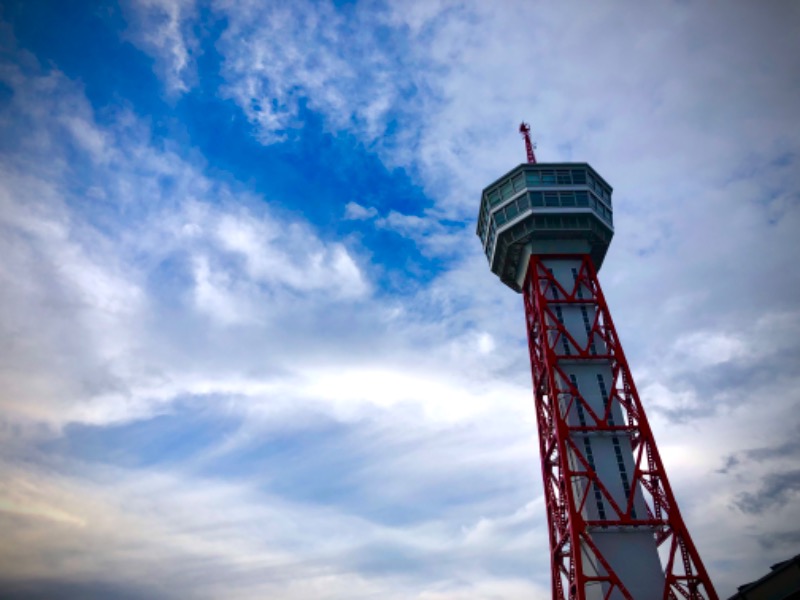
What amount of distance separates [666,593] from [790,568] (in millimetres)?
18116

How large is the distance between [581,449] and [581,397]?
20.5 feet

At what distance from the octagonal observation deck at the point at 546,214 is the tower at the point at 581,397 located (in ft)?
0.49

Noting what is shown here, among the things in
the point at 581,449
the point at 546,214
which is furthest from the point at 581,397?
the point at 546,214

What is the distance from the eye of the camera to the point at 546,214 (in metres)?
80.7

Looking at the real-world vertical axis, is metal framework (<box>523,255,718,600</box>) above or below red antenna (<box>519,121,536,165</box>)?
below

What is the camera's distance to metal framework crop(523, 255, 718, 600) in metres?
60.3

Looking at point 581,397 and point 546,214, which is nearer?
point 581,397

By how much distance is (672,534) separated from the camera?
2467 inches

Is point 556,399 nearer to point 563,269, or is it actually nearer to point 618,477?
point 618,477

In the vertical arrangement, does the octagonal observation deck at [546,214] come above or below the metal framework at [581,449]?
above

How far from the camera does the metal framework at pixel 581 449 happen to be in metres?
60.3

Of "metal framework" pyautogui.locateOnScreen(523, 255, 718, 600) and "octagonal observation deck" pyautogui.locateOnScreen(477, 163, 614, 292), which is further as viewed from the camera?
"octagonal observation deck" pyautogui.locateOnScreen(477, 163, 614, 292)

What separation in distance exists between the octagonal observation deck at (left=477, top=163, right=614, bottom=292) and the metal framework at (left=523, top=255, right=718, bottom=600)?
2.89 metres

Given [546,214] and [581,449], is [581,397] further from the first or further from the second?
[546,214]
